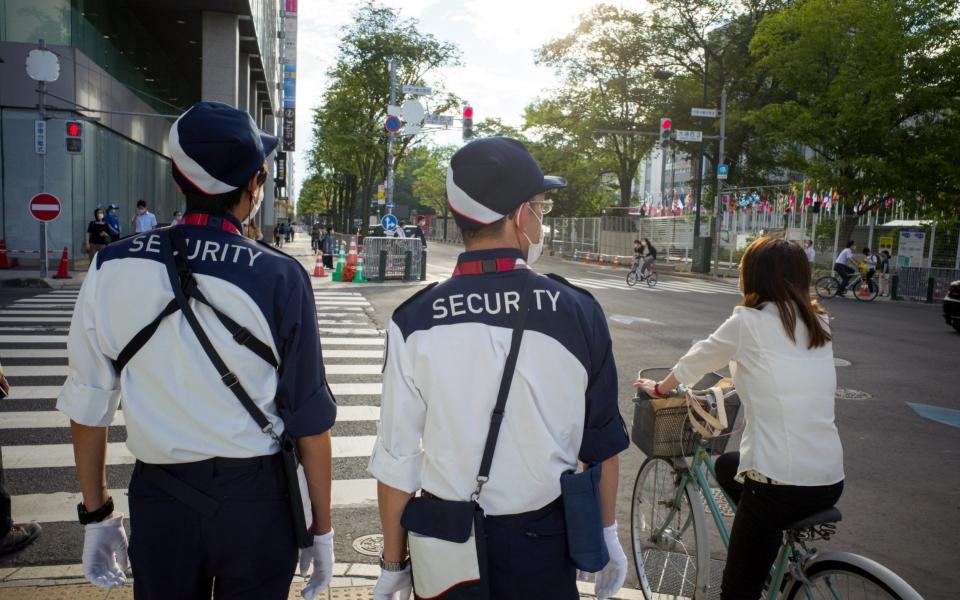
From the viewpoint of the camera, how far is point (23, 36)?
22156mm

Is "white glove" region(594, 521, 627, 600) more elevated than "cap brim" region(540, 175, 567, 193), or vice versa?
"cap brim" region(540, 175, 567, 193)

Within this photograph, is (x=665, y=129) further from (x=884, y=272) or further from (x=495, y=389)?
(x=495, y=389)

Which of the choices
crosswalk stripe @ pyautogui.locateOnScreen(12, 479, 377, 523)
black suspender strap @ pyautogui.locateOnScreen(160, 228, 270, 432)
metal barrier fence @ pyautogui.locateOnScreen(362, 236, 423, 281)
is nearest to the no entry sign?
metal barrier fence @ pyautogui.locateOnScreen(362, 236, 423, 281)

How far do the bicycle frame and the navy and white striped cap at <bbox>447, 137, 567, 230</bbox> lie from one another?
1738 mm

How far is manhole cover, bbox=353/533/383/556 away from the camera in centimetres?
434

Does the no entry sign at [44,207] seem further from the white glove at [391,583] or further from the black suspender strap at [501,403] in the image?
the black suspender strap at [501,403]

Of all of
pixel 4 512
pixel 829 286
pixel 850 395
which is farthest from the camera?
pixel 829 286

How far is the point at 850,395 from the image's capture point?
29.8 feet

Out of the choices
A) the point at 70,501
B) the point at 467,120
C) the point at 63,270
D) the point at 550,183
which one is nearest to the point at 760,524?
the point at 550,183

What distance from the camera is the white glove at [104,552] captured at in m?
2.21

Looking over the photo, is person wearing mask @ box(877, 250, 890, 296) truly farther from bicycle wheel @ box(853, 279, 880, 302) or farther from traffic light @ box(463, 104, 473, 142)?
traffic light @ box(463, 104, 473, 142)

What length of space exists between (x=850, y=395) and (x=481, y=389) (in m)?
8.48

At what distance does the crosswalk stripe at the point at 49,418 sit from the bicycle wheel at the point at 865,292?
21.4 m

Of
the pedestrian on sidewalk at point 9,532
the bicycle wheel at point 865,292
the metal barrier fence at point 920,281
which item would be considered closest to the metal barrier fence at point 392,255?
the bicycle wheel at point 865,292
